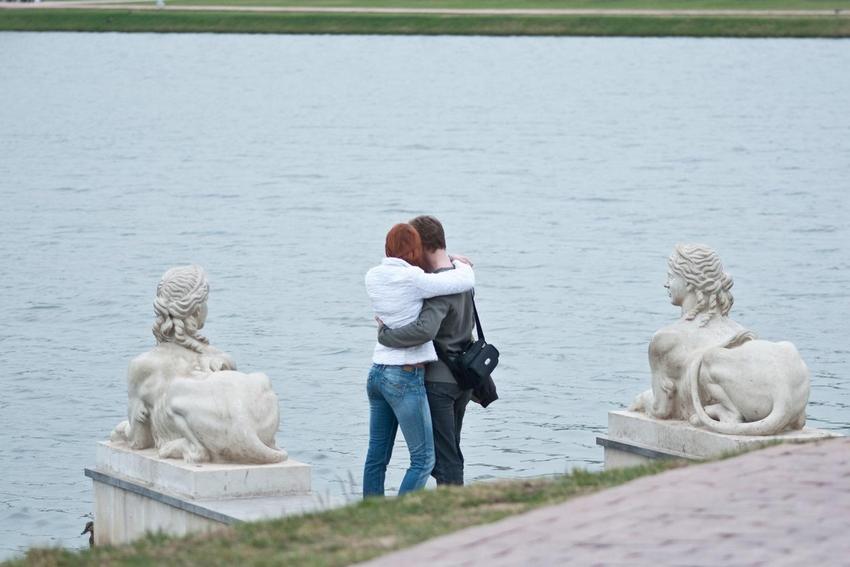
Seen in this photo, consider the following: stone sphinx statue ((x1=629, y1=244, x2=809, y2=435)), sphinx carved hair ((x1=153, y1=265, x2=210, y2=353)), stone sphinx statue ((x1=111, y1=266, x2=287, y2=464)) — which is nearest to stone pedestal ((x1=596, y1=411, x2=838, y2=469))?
stone sphinx statue ((x1=629, y1=244, x2=809, y2=435))

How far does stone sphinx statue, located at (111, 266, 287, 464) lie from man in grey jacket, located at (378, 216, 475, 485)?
0.85 metres

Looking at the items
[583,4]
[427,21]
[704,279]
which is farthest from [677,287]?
[583,4]

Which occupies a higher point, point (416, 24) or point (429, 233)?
point (416, 24)

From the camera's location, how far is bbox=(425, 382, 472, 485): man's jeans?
10.7 meters

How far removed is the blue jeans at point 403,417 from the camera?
34.1ft

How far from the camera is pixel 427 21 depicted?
76562mm

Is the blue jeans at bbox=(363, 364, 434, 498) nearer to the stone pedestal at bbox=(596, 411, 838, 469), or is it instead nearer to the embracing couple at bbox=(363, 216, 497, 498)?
the embracing couple at bbox=(363, 216, 497, 498)

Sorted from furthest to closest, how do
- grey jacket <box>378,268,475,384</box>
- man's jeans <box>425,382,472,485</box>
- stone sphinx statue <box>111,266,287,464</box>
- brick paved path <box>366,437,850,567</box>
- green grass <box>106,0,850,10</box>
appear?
green grass <box>106,0,850,10</box>, man's jeans <box>425,382,472,485</box>, grey jacket <box>378,268,475,384</box>, stone sphinx statue <box>111,266,287,464</box>, brick paved path <box>366,437,850,567</box>

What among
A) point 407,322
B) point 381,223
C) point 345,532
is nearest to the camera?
point 345,532

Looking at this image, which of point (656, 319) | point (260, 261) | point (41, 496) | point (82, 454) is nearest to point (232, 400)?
point (41, 496)

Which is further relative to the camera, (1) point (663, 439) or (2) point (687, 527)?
(1) point (663, 439)

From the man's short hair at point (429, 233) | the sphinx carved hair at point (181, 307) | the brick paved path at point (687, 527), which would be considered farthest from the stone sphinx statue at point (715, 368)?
the sphinx carved hair at point (181, 307)

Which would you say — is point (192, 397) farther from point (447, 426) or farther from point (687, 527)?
point (687, 527)

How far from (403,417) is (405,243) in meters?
0.97
